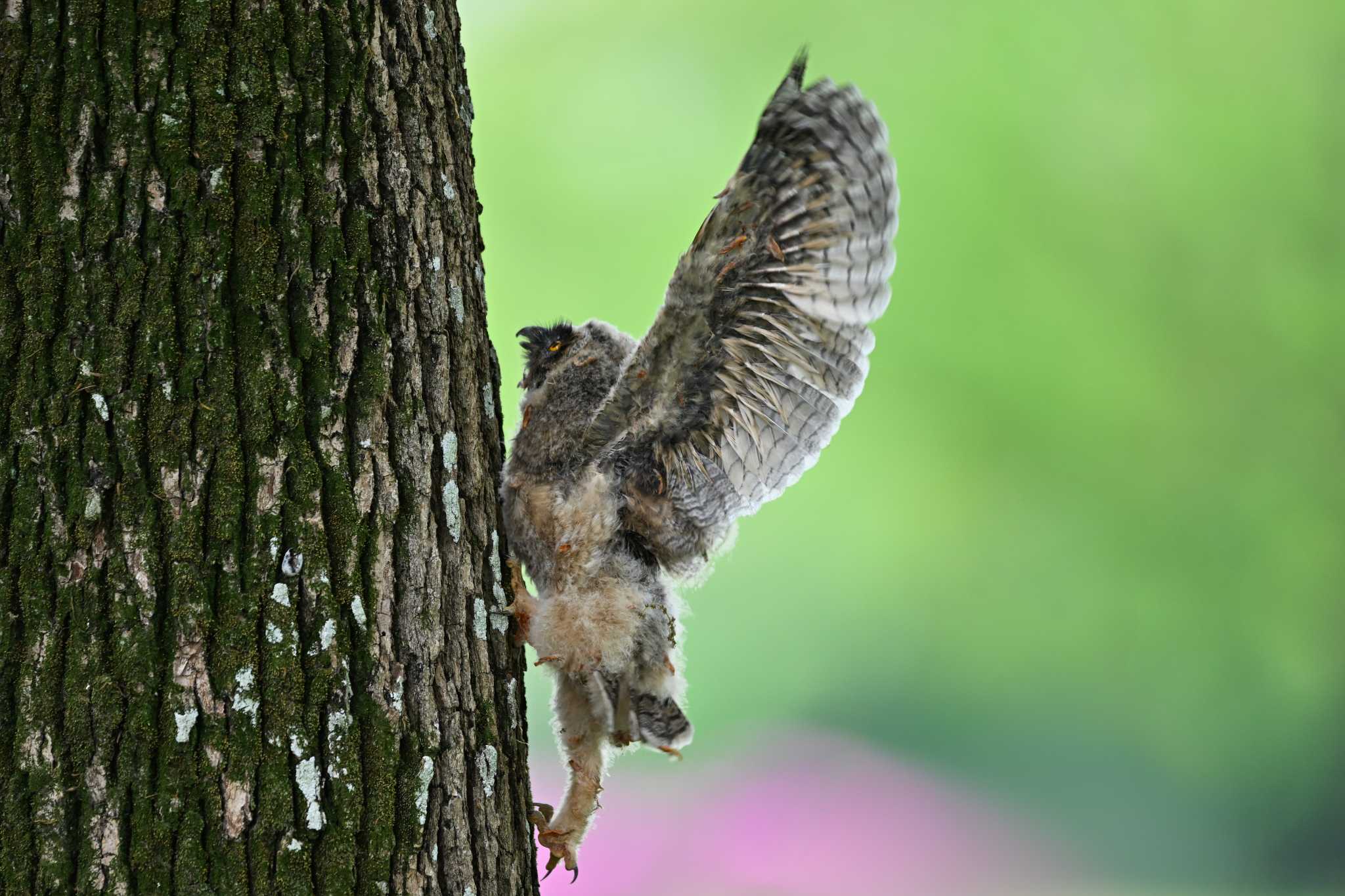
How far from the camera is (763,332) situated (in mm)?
2115

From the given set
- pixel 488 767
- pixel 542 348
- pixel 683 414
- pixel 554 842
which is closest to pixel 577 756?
pixel 554 842

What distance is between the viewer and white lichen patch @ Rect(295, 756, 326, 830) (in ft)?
5.05

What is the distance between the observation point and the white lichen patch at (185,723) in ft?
4.90

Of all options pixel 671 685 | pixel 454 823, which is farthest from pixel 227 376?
pixel 671 685

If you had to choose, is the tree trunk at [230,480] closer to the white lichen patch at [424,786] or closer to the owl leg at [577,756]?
the white lichen patch at [424,786]

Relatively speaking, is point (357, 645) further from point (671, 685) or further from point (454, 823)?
point (671, 685)

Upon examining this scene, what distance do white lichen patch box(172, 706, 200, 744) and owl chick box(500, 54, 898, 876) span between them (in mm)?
615

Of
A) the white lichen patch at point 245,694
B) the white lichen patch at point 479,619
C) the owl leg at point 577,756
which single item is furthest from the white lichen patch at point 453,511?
the owl leg at point 577,756

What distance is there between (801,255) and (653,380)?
390 mm

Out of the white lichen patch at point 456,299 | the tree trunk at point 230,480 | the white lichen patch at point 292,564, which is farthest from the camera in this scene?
the white lichen patch at point 456,299

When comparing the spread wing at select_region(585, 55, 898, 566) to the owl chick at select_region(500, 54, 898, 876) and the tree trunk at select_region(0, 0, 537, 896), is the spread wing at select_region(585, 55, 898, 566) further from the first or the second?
the tree trunk at select_region(0, 0, 537, 896)

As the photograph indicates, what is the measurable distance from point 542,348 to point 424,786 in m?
1.10

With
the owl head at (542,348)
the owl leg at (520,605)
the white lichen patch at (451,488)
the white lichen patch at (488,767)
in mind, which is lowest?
the white lichen patch at (488,767)

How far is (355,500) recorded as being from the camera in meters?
1.66
